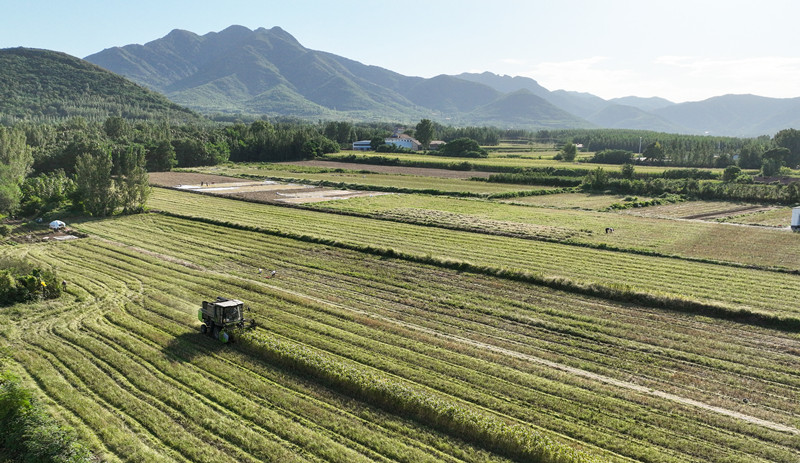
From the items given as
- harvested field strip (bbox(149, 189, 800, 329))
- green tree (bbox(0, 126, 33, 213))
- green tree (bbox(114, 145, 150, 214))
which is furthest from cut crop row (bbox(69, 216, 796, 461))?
green tree (bbox(0, 126, 33, 213))

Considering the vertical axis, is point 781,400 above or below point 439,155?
below

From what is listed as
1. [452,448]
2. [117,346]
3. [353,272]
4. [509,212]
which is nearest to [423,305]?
[353,272]

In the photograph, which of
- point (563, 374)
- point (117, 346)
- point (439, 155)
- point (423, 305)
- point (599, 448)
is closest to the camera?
point (599, 448)

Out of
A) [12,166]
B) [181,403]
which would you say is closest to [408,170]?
[12,166]

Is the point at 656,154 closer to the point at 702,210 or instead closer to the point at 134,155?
the point at 702,210

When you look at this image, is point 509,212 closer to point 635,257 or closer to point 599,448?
point 635,257
